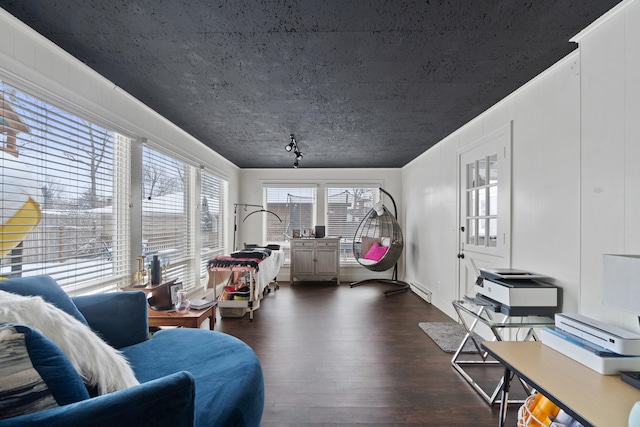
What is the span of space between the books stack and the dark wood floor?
0.65 metres

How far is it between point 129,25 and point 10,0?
522 millimetres

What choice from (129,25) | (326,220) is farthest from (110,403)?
(326,220)

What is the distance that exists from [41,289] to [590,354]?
2.71 metres

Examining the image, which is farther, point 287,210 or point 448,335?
point 287,210

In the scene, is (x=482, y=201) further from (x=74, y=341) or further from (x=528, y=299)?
(x=74, y=341)

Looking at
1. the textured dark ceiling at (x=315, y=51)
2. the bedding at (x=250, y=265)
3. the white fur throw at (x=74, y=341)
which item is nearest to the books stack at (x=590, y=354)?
the textured dark ceiling at (x=315, y=51)

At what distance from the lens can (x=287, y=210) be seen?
6.50 metres

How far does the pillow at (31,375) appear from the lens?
0.78m

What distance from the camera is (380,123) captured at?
11.3ft

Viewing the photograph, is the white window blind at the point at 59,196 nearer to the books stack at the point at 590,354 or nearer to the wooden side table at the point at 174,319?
the wooden side table at the point at 174,319

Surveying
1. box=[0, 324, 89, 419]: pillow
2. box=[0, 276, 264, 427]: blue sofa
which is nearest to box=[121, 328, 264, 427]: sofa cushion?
box=[0, 276, 264, 427]: blue sofa

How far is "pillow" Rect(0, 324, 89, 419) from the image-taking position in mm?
779

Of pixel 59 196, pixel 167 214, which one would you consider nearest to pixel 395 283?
pixel 167 214

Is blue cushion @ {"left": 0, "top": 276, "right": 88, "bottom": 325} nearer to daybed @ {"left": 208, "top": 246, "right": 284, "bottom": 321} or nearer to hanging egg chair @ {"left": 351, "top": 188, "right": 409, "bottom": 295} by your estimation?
daybed @ {"left": 208, "top": 246, "right": 284, "bottom": 321}
